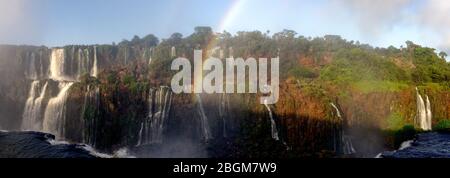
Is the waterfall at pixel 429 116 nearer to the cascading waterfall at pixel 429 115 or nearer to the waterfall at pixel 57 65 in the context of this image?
the cascading waterfall at pixel 429 115

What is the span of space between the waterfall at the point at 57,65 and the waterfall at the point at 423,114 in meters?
28.7

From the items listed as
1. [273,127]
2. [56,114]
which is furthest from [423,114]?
[56,114]

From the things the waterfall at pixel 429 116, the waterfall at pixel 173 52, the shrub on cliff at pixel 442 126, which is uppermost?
the waterfall at pixel 173 52

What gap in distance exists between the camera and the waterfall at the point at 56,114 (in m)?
35.0

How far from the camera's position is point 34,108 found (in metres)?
36.7

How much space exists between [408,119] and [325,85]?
654cm

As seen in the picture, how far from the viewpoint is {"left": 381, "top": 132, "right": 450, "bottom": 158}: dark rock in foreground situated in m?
25.2

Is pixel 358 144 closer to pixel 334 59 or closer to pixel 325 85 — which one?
pixel 325 85

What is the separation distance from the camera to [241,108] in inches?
1422

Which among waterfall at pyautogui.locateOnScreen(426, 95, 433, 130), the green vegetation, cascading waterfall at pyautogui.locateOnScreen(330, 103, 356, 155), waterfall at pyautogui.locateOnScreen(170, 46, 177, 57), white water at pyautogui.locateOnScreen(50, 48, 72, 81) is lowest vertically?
cascading waterfall at pyautogui.locateOnScreen(330, 103, 356, 155)

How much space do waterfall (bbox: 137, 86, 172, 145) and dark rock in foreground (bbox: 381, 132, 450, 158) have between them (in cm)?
1495

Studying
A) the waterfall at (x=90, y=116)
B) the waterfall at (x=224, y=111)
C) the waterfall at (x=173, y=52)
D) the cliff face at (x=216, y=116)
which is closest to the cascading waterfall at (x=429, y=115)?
the cliff face at (x=216, y=116)

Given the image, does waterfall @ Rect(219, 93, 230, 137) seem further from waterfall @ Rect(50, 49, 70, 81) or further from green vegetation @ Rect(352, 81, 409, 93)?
waterfall @ Rect(50, 49, 70, 81)

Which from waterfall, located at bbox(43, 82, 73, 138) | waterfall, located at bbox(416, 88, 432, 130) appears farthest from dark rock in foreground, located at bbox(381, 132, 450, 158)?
waterfall, located at bbox(43, 82, 73, 138)
